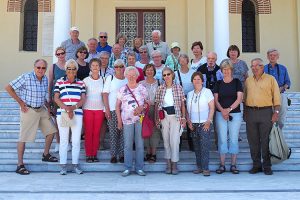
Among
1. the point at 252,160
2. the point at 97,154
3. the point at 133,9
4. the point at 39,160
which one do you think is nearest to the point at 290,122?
the point at 252,160

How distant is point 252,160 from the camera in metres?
6.90

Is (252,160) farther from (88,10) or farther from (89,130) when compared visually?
(88,10)

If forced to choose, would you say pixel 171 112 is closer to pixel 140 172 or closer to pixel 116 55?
pixel 140 172

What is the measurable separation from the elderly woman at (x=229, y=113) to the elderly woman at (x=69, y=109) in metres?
2.45

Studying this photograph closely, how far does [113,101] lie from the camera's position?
22.2 ft

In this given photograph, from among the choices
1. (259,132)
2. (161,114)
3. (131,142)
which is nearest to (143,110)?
(161,114)

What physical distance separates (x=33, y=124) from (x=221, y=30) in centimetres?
575

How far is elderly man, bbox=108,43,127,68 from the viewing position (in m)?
7.78

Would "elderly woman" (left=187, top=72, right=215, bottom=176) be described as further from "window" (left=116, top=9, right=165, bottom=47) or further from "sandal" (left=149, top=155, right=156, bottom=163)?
"window" (left=116, top=9, right=165, bottom=47)

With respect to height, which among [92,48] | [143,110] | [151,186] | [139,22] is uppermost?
[139,22]

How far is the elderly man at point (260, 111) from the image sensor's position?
657 cm

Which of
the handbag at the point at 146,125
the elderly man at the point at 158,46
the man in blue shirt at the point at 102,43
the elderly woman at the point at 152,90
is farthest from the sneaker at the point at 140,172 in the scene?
the man in blue shirt at the point at 102,43

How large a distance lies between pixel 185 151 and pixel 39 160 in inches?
111

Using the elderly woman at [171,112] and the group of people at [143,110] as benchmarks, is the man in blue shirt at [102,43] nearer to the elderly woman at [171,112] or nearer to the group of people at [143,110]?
the group of people at [143,110]
